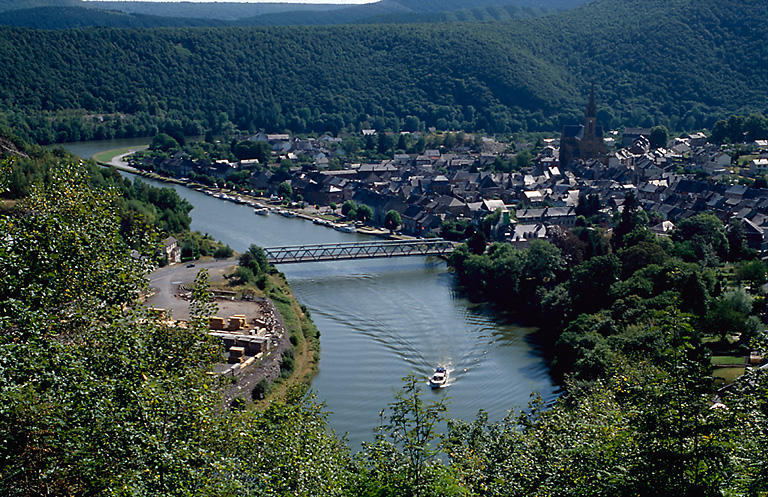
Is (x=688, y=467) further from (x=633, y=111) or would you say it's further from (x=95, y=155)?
(x=633, y=111)

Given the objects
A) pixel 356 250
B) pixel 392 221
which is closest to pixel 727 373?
pixel 356 250

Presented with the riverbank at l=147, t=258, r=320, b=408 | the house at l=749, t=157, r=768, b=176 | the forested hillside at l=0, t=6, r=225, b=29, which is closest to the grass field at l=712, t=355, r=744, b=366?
the riverbank at l=147, t=258, r=320, b=408

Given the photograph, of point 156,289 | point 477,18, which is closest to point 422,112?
point 156,289

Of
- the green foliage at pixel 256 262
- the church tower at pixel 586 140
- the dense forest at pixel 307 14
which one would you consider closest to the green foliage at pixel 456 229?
the green foliage at pixel 256 262

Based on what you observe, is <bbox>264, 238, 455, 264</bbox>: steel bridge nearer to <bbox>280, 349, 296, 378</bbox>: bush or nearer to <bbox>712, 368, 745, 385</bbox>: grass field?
<bbox>280, 349, 296, 378</bbox>: bush

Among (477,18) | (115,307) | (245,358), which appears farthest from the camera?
(477,18)

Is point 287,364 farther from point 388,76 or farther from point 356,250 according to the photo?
point 388,76
